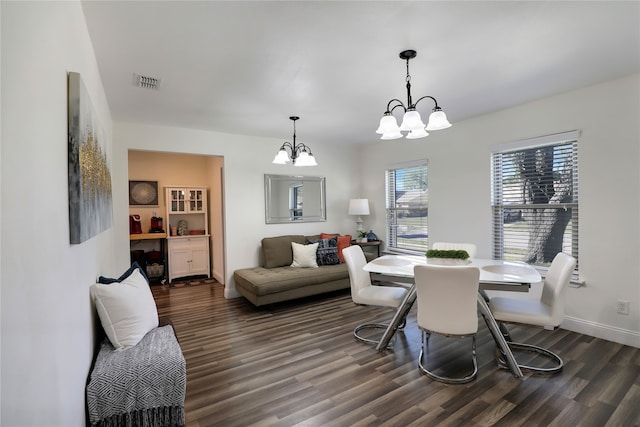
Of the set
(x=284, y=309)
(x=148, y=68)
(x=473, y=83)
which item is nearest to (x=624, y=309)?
(x=473, y=83)

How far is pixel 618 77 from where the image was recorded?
2945 mm

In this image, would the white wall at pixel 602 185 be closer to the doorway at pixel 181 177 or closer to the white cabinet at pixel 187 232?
the doorway at pixel 181 177

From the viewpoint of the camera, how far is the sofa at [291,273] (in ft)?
13.4

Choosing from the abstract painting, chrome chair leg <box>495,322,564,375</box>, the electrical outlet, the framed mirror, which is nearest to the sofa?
the framed mirror

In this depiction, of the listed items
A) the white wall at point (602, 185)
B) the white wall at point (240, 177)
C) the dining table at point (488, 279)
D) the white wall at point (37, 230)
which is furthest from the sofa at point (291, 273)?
the white wall at point (37, 230)

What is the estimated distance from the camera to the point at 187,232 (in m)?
6.29

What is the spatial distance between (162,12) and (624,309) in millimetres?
4530

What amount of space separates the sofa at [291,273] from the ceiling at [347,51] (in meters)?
2.13

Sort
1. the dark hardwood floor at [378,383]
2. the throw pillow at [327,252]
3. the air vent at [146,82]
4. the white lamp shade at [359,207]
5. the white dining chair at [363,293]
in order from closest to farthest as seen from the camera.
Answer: the dark hardwood floor at [378,383] → the air vent at [146,82] → the white dining chair at [363,293] → the throw pillow at [327,252] → the white lamp shade at [359,207]

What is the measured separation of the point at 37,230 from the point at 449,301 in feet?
7.76

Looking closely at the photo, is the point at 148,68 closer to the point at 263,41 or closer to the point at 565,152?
the point at 263,41

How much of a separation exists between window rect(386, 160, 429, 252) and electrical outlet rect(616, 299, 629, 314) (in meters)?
2.29

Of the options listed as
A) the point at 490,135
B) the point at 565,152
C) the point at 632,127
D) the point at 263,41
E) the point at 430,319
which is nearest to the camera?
the point at 263,41

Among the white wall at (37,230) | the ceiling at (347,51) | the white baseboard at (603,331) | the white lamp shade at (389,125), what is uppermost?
the ceiling at (347,51)
